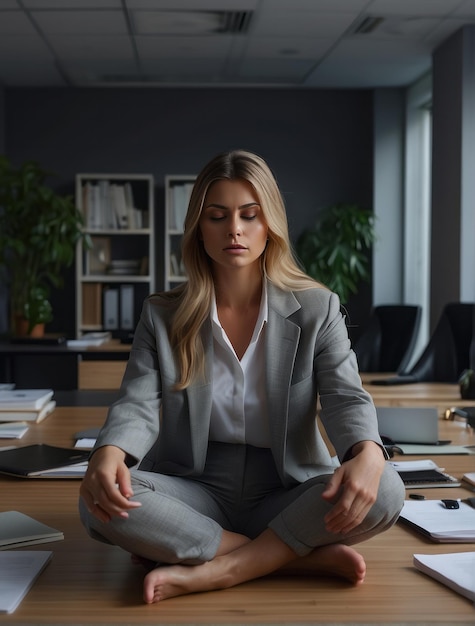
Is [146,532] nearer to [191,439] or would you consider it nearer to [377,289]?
[191,439]

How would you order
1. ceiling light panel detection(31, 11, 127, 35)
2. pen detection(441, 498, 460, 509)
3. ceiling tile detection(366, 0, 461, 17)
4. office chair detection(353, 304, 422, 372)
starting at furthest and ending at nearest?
office chair detection(353, 304, 422, 372) → ceiling light panel detection(31, 11, 127, 35) → ceiling tile detection(366, 0, 461, 17) → pen detection(441, 498, 460, 509)

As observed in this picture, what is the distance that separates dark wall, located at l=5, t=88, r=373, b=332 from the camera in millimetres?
7270

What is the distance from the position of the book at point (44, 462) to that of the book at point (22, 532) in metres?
0.36

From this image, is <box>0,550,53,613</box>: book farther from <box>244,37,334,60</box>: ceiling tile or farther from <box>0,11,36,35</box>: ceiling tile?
<box>244,37,334,60</box>: ceiling tile

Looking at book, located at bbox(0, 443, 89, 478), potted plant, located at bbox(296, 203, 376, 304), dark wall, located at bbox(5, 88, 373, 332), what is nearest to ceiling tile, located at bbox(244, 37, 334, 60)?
dark wall, located at bbox(5, 88, 373, 332)

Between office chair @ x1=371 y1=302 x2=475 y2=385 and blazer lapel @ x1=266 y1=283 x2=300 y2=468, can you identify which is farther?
office chair @ x1=371 y1=302 x2=475 y2=385

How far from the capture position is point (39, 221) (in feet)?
20.9

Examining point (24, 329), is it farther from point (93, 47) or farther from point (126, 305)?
point (93, 47)

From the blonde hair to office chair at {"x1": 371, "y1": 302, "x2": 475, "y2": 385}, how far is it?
2.83 metres

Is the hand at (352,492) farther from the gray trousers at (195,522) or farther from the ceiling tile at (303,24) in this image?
the ceiling tile at (303,24)

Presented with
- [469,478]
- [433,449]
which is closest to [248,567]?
[469,478]

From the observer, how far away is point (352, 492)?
4.78ft

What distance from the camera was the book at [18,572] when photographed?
4.54ft

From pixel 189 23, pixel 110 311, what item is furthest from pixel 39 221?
pixel 189 23
